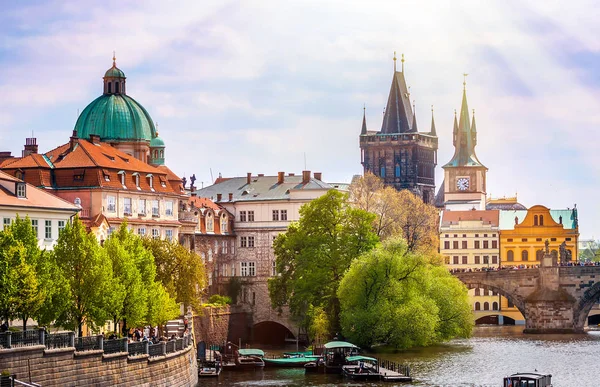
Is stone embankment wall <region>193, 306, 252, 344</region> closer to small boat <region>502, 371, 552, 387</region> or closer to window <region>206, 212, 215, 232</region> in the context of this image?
window <region>206, 212, 215, 232</region>

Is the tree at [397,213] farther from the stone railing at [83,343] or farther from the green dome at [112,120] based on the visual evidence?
the stone railing at [83,343]

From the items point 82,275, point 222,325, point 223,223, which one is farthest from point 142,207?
point 82,275

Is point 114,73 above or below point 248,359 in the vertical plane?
above

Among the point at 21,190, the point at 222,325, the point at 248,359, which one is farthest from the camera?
the point at 222,325

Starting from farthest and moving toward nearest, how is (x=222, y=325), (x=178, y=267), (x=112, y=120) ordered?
1. (x=112, y=120)
2. (x=222, y=325)
3. (x=178, y=267)

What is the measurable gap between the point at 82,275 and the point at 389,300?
3962cm

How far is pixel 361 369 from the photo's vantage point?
3851 inches

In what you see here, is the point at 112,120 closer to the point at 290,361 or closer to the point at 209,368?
the point at 290,361

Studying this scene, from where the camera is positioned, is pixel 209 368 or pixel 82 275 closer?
pixel 82 275

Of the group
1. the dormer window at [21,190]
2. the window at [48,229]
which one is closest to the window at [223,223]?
the window at [48,229]

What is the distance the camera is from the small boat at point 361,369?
3812 inches

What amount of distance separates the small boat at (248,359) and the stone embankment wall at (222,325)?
531 inches

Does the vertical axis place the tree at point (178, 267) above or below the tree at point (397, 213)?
below

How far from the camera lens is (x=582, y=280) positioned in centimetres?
15238
